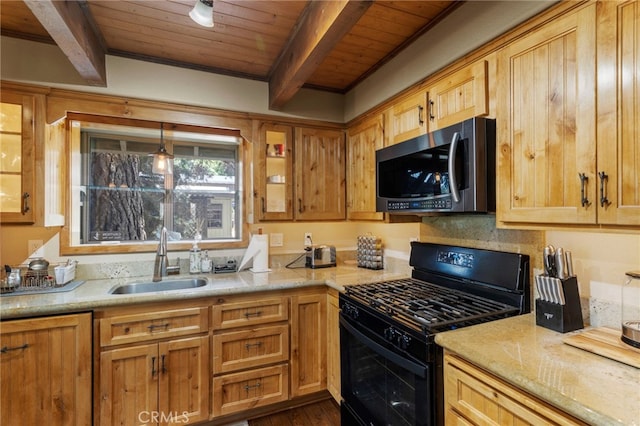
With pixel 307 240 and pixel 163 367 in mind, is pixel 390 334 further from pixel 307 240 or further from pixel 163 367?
pixel 307 240

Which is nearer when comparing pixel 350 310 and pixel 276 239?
pixel 350 310

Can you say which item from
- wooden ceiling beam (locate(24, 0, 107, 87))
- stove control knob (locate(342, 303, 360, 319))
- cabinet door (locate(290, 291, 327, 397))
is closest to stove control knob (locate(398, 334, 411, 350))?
stove control knob (locate(342, 303, 360, 319))

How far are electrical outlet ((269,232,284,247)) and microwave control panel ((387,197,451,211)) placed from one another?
1201 millimetres

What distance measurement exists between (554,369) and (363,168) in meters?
1.83

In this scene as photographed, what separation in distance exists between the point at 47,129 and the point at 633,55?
3.02 m

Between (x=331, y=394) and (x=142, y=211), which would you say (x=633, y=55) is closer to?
(x=331, y=394)

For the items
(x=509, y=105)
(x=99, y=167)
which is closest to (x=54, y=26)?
(x=99, y=167)

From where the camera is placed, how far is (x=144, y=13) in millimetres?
1738

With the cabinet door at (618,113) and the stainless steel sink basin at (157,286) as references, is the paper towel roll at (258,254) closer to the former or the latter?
the stainless steel sink basin at (157,286)

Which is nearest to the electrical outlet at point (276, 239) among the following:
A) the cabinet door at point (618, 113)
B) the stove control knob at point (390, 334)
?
the stove control knob at point (390, 334)

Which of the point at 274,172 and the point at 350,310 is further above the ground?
the point at 274,172

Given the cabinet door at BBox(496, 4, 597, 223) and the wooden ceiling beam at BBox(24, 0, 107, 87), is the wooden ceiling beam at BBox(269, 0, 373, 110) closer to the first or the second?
the cabinet door at BBox(496, 4, 597, 223)

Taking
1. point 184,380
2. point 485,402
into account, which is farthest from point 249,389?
point 485,402

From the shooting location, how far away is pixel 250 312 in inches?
81.9
